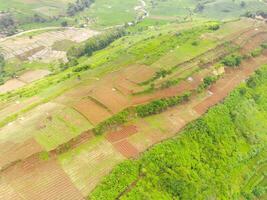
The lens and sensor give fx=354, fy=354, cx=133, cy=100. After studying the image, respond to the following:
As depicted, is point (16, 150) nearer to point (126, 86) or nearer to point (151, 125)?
point (151, 125)

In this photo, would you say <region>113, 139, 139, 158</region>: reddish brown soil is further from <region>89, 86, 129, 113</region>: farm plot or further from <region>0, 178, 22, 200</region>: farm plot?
<region>0, 178, 22, 200</region>: farm plot

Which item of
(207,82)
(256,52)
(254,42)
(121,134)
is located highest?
(254,42)

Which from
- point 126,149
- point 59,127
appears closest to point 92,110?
point 59,127

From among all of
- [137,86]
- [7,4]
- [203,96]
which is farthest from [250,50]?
[7,4]

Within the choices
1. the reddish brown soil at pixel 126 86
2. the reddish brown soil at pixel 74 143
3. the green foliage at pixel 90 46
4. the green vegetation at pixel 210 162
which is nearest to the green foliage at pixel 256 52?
the green vegetation at pixel 210 162

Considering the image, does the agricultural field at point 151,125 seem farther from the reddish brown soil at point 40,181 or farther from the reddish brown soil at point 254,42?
the reddish brown soil at point 254,42

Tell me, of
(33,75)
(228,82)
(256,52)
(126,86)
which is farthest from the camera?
(33,75)
